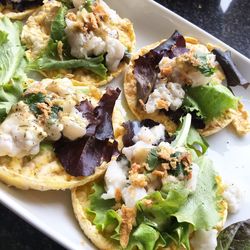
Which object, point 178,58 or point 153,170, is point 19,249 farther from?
point 178,58

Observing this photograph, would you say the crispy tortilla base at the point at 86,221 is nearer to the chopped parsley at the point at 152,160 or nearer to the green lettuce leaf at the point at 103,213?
the green lettuce leaf at the point at 103,213

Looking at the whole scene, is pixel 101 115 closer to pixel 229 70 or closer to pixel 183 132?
pixel 183 132

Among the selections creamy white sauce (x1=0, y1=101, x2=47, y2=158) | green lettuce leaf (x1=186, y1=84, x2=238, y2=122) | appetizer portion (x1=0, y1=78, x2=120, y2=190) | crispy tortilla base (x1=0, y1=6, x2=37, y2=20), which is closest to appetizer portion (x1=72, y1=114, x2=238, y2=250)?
appetizer portion (x1=0, y1=78, x2=120, y2=190)

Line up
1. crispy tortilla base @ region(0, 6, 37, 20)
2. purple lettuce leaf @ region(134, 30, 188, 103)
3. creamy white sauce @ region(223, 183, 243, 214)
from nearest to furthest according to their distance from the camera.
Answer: creamy white sauce @ region(223, 183, 243, 214)
purple lettuce leaf @ region(134, 30, 188, 103)
crispy tortilla base @ region(0, 6, 37, 20)

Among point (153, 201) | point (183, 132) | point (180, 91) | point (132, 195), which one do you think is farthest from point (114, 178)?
point (180, 91)

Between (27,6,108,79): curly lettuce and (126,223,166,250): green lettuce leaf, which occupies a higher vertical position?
(27,6,108,79): curly lettuce

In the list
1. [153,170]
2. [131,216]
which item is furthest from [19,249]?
[153,170]

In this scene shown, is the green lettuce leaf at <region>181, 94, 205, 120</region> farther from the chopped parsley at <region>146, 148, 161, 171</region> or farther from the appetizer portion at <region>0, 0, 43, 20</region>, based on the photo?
the appetizer portion at <region>0, 0, 43, 20</region>
